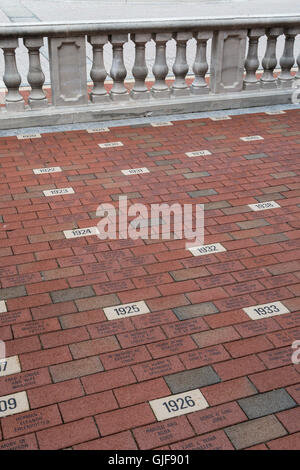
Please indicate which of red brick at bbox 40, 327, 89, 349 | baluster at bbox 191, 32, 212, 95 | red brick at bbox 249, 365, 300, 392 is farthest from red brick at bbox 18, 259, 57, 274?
baluster at bbox 191, 32, 212, 95

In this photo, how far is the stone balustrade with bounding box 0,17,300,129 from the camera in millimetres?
6414

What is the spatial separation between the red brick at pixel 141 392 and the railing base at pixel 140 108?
433cm

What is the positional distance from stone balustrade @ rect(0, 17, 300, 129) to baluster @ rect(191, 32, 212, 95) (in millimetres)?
12

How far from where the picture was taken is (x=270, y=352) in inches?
130

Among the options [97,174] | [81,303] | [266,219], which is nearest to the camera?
[81,303]

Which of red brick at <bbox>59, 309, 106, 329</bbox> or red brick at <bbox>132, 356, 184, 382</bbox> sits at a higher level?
red brick at <bbox>59, 309, 106, 329</bbox>

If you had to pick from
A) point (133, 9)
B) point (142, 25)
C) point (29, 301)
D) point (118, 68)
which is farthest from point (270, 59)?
point (133, 9)

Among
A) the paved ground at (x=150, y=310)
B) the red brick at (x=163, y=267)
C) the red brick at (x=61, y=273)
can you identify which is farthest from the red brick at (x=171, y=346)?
the red brick at (x=61, y=273)

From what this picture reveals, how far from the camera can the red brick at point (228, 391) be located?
9.81 ft

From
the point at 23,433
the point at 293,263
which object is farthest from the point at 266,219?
the point at 23,433

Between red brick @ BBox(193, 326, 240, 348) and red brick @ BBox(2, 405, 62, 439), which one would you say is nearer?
red brick @ BBox(2, 405, 62, 439)

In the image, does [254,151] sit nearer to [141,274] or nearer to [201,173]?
[201,173]

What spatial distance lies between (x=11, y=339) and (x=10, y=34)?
3912mm

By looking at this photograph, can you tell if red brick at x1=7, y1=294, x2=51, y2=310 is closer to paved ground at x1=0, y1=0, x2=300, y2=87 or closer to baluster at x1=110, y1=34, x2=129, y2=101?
baluster at x1=110, y1=34, x2=129, y2=101
